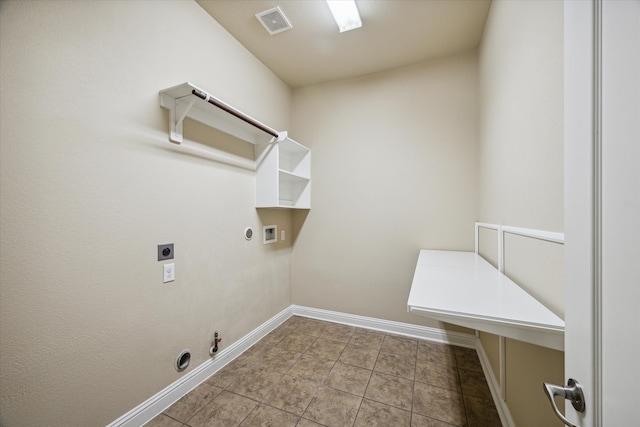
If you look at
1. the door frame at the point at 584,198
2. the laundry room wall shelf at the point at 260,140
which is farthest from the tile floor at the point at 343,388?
the laundry room wall shelf at the point at 260,140

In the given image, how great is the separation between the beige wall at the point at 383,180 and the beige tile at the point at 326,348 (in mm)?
478

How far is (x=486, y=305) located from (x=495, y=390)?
3.84 feet

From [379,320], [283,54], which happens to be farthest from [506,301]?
[283,54]

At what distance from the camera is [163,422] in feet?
4.72

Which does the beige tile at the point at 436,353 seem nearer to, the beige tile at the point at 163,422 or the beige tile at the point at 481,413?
the beige tile at the point at 481,413

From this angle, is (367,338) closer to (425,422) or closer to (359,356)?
(359,356)

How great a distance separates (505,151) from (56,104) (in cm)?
239

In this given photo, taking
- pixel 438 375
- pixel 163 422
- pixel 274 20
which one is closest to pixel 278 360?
pixel 163 422

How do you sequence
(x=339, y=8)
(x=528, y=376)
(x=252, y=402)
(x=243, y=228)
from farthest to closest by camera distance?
(x=243, y=228) < (x=339, y=8) < (x=252, y=402) < (x=528, y=376)

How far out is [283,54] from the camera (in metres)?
2.36

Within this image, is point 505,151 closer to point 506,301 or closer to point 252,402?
point 506,301

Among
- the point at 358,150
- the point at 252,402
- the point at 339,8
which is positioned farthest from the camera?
the point at 358,150

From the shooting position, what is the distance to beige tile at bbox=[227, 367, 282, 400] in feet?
5.48

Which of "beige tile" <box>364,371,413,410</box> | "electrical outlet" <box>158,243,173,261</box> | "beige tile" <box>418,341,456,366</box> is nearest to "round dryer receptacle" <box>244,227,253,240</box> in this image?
"electrical outlet" <box>158,243,173,261</box>
